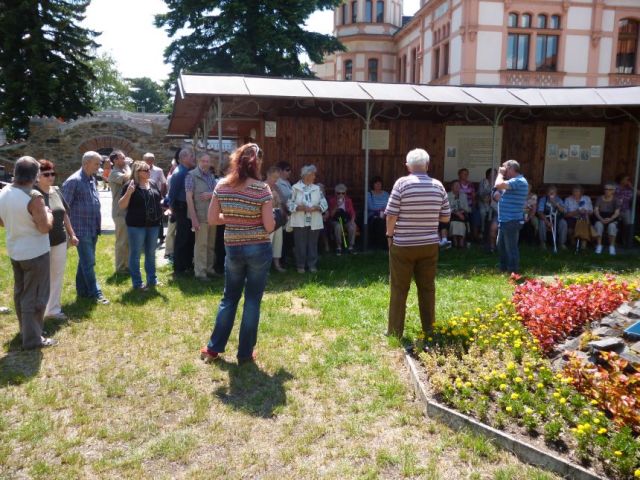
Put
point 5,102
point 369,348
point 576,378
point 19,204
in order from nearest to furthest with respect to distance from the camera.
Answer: point 576,378
point 19,204
point 369,348
point 5,102

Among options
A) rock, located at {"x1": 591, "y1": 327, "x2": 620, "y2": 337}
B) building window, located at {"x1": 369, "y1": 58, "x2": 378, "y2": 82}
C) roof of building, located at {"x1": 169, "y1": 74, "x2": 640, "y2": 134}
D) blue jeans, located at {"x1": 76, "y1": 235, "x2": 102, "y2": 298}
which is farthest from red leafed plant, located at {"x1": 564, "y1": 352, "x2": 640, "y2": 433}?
building window, located at {"x1": 369, "y1": 58, "x2": 378, "y2": 82}

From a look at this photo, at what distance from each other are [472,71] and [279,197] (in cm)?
2216

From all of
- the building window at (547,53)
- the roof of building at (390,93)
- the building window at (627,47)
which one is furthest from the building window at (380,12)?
the roof of building at (390,93)

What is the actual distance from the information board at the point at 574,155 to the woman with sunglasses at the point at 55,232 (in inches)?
395

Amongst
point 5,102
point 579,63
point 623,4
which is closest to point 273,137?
point 5,102

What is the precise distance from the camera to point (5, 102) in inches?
949

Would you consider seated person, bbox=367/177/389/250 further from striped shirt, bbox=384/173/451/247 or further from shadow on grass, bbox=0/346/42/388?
shadow on grass, bbox=0/346/42/388

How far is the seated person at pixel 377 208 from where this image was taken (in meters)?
10.8

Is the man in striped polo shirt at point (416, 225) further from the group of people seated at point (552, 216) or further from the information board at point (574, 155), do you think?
the information board at point (574, 155)

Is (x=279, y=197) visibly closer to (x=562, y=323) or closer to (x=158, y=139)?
(x=562, y=323)

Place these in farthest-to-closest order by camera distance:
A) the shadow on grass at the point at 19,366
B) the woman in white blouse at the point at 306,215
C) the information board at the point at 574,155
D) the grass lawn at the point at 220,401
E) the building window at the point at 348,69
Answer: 1. the building window at the point at 348,69
2. the information board at the point at 574,155
3. the woman in white blouse at the point at 306,215
4. the shadow on grass at the point at 19,366
5. the grass lawn at the point at 220,401

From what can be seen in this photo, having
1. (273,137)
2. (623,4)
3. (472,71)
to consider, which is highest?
(623,4)

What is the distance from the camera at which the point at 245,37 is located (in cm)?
2211

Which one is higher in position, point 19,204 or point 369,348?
point 19,204
